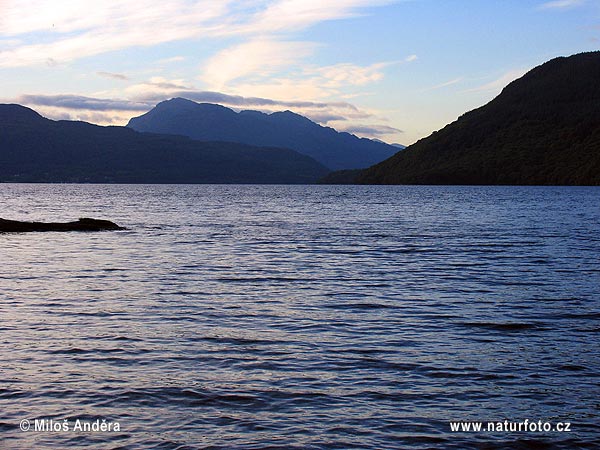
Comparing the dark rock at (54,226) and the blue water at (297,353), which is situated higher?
the dark rock at (54,226)

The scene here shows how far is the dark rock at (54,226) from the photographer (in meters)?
58.8

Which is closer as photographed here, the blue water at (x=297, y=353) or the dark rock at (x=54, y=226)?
the blue water at (x=297, y=353)

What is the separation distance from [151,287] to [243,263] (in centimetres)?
1035

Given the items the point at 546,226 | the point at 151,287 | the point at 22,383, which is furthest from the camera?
the point at 546,226

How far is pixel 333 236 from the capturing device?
6025 cm

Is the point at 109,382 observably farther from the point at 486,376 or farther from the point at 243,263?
the point at 243,263

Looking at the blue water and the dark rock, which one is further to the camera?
the dark rock

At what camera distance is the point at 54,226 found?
61281 millimetres

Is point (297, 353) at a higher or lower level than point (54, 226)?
lower

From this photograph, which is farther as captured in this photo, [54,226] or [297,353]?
[54,226]

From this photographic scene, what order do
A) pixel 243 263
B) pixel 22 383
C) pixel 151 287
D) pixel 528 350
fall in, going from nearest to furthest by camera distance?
pixel 22 383 < pixel 528 350 < pixel 151 287 < pixel 243 263

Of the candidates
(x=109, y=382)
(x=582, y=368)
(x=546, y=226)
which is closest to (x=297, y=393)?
(x=109, y=382)

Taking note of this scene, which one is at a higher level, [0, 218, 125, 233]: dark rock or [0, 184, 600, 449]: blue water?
[0, 218, 125, 233]: dark rock

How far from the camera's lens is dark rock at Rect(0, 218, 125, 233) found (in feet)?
193
